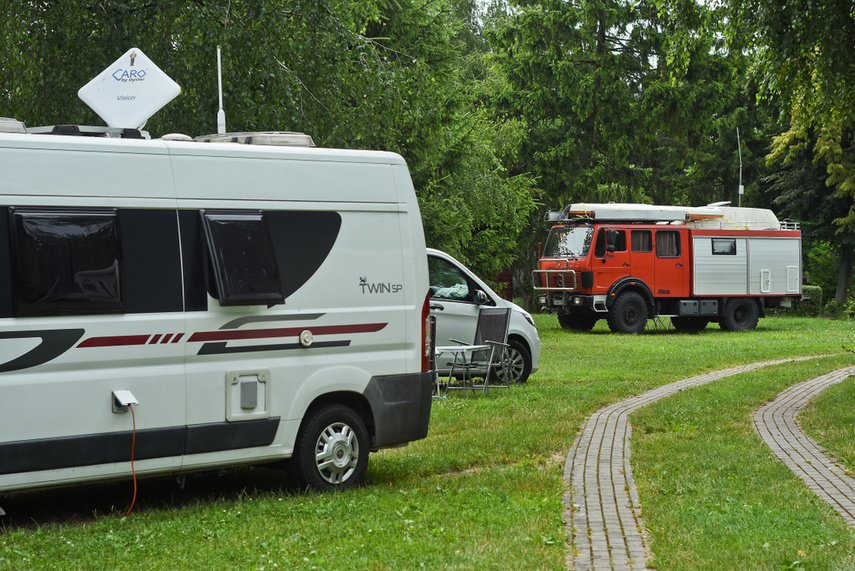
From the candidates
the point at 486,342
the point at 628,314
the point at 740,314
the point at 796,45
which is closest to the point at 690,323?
the point at 740,314

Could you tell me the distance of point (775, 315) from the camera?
38500mm

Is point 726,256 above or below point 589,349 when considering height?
above

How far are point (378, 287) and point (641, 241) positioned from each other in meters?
20.9

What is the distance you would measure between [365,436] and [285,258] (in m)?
1.46

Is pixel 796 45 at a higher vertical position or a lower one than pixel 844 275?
higher

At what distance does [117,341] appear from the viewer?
670 centimetres

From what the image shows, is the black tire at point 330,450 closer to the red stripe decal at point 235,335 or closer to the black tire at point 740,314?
the red stripe decal at point 235,335

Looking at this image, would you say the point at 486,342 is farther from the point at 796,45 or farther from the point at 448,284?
the point at 796,45

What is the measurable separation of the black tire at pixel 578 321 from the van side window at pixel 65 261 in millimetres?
22791

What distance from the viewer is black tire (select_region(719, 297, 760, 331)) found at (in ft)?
95.8

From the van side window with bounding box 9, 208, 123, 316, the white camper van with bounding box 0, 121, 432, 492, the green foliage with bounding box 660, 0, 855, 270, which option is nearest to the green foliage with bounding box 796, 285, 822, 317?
the green foliage with bounding box 660, 0, 855, 270

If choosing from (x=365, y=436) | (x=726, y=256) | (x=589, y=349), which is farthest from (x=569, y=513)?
(x=726, y=256)

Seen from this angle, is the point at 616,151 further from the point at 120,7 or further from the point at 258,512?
the point at 258,512

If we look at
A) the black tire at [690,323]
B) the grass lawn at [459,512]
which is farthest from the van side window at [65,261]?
the black tire at [690,323]
